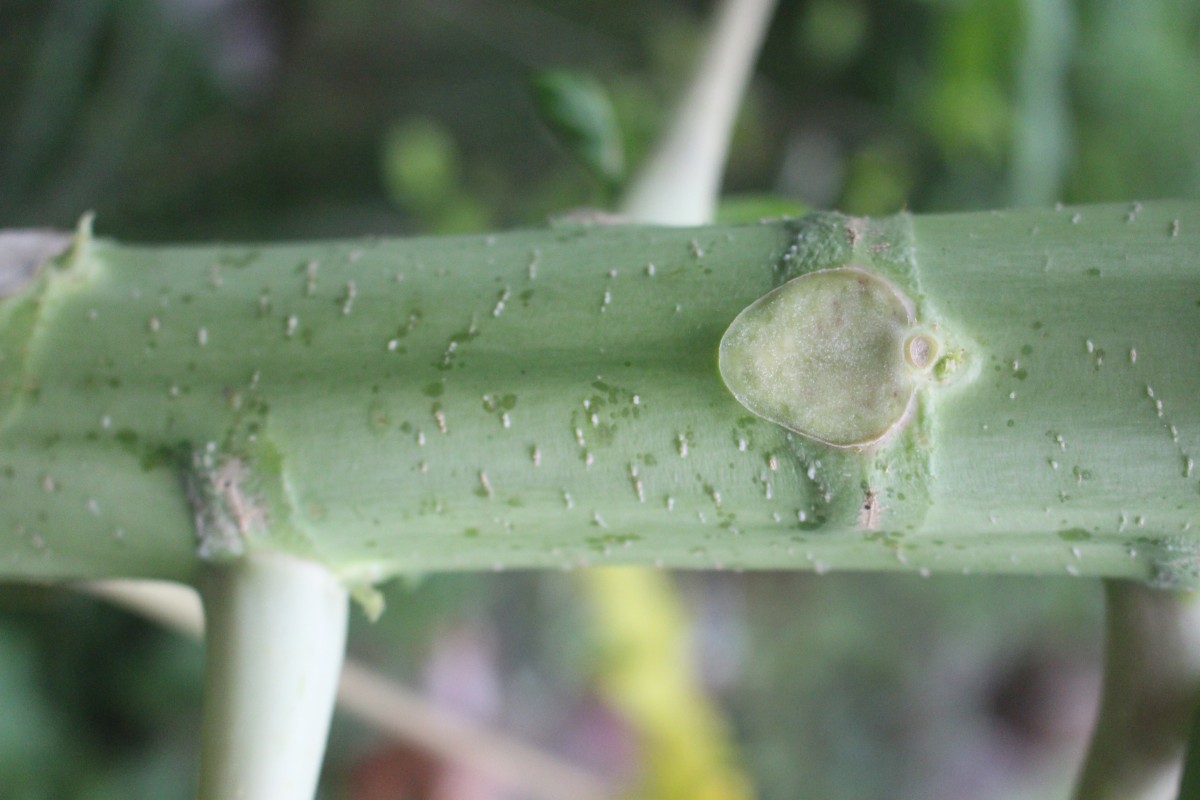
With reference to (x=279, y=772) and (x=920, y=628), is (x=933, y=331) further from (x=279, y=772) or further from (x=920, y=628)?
(x=920, y=628)

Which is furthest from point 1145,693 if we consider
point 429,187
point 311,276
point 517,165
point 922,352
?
point 517,165

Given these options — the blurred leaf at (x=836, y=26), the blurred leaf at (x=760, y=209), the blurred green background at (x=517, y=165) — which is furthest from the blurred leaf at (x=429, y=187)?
the blurred leaf at (x=760, y=209)

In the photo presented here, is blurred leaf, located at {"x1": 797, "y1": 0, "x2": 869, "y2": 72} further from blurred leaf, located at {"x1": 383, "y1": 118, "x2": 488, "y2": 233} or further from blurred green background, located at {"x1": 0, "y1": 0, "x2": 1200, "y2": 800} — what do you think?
blurred leaf, located at {"x1": 383, "y1": 118, "x2": 488, "y2": 233}

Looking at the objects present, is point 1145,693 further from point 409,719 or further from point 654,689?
point 654,689

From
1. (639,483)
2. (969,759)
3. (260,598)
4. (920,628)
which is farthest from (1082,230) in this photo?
(969,759)

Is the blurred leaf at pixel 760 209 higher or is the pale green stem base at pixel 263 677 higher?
the blurred leaf at pixel 760 209

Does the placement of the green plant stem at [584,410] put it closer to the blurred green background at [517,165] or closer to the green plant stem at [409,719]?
the green plant stem at [409,719]

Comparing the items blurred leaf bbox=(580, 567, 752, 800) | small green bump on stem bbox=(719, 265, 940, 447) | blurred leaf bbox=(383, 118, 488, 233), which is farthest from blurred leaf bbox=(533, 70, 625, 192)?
blurred leaf bbox=(580, 567, 752, 800)
